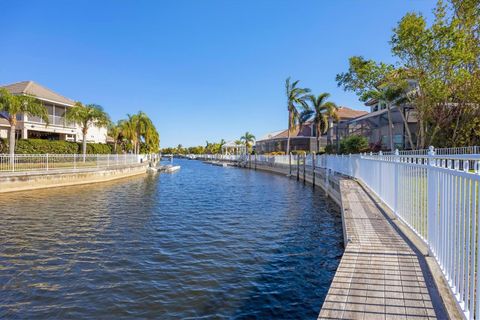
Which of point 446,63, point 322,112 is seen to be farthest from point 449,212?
point 322,112

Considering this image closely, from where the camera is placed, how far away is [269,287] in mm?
6590

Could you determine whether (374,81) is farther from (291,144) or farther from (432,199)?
(291,144)

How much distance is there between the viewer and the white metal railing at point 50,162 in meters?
20.1

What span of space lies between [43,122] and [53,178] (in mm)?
17111

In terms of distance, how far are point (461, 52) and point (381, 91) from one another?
788 centimetres

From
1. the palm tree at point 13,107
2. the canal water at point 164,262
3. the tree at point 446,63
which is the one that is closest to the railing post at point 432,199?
the canal water at point 164,262

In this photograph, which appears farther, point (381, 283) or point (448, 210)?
point (381, 283)

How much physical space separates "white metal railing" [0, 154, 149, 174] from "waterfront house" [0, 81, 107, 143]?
30.3ft

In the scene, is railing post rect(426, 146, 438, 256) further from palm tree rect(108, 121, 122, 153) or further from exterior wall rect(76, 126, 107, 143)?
palm tree rect(108, 121, 122, 153)

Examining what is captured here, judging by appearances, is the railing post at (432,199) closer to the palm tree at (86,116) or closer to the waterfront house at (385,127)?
the waterfront house at (385,127)

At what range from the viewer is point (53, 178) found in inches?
890

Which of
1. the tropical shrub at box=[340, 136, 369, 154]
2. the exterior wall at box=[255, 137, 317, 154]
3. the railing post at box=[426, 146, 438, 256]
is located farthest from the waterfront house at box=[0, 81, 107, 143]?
the railing post at box=[426, 146, 438, 256]

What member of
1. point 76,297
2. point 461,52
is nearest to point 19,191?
point 76,297

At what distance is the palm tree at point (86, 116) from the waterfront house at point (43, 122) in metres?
1.79
